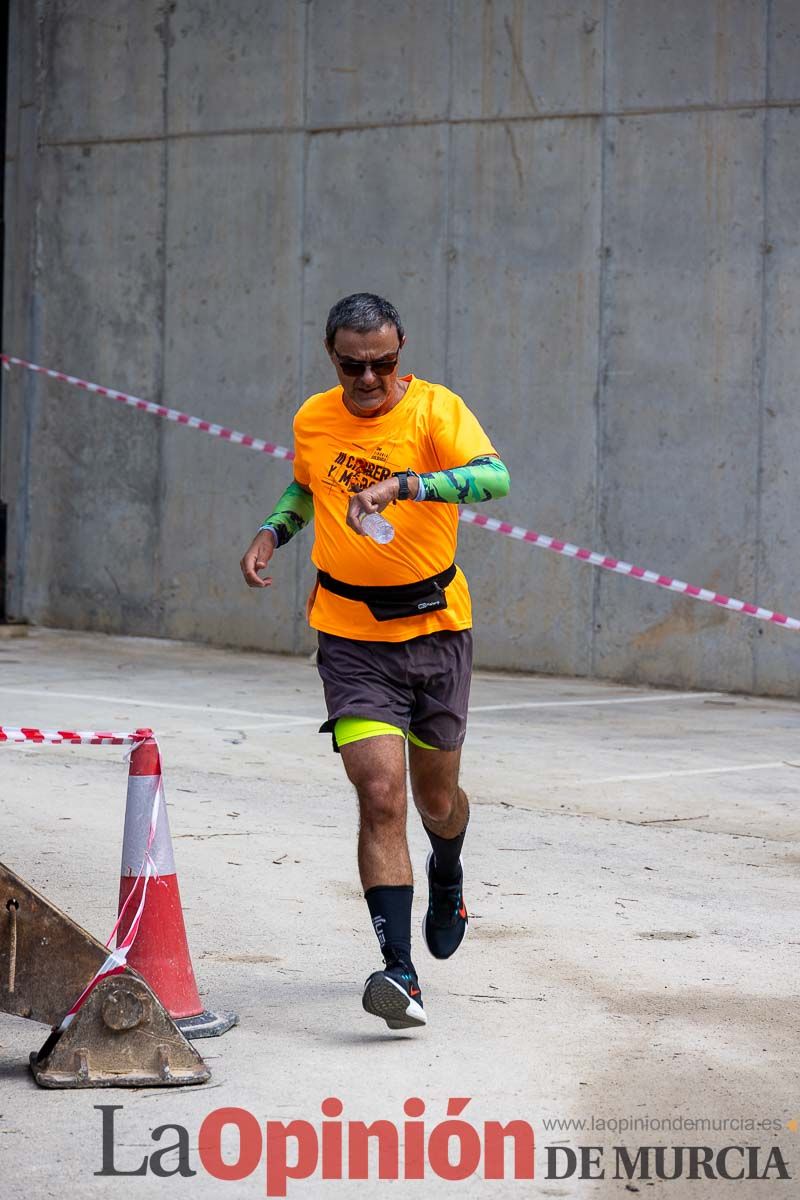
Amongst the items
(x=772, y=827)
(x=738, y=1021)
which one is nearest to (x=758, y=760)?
(x=772, y=827)

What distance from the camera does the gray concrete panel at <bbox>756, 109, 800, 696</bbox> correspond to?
1267 cm

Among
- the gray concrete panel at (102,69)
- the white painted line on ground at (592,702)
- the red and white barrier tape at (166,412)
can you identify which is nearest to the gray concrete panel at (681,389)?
the white painted line on ground at (592,702)

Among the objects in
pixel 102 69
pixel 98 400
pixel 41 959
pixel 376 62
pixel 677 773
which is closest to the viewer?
pixel 41 959

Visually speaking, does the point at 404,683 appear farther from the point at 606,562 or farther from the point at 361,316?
the point at 606,562

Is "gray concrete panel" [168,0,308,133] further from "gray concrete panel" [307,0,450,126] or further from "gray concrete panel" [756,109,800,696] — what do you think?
"gray concrete panel" [756,109,800,696]

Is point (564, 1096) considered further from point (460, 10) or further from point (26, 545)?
point (26, 545)

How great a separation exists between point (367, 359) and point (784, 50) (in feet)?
28.0

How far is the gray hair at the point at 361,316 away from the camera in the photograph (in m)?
5.20

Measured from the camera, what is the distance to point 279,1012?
16.8 ft

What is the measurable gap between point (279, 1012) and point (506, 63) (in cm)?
991

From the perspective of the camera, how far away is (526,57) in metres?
13.5

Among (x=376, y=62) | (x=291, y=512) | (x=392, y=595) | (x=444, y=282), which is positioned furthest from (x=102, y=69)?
(x=392, y=595)

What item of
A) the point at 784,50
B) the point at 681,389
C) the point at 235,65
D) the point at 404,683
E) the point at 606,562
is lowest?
the point at 404,683

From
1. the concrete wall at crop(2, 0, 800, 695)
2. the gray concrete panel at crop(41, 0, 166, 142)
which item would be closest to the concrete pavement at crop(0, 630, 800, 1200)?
the concrete wall at crop(2, 0, 800, 695)
